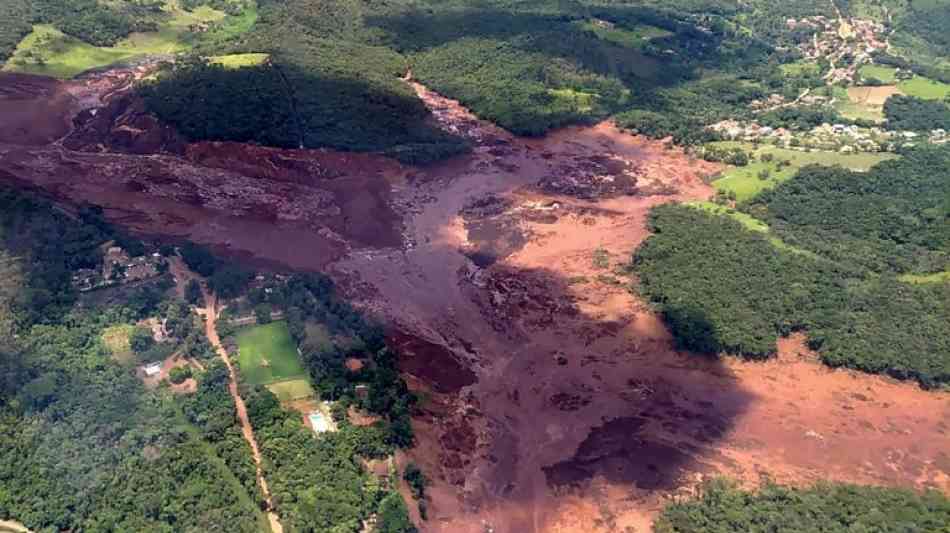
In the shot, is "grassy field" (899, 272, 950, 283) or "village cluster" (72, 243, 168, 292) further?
"grassy field" (899, 272, 950, 283)

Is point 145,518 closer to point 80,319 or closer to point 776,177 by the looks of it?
point 80,319

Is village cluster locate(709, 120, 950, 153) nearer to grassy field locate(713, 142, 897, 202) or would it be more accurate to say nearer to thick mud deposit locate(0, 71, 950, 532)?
grassy field locate(713, 142, 897, 202)

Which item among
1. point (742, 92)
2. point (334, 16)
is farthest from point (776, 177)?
point (334, 16)

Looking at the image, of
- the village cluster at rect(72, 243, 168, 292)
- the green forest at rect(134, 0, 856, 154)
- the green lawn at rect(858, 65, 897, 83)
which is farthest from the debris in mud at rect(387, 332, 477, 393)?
the green lawn at rect(858, 65, 897, 83)

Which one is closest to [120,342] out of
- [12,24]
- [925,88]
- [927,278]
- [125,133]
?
[125,133]

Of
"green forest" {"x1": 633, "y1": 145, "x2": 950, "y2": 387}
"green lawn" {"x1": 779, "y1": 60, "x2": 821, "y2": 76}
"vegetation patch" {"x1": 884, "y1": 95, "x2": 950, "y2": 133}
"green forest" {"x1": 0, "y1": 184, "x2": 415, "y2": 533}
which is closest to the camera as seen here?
"green forest" {"x1": 0, "y1": 184, "x2": 415, "y2": 533}
